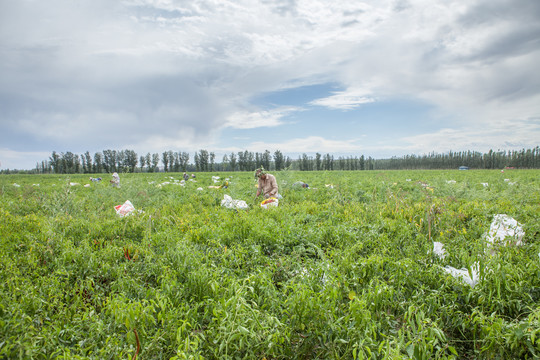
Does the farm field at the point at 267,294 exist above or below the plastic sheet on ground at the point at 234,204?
below

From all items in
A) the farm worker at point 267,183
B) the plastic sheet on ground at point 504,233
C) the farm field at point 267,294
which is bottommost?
the farm field at point 267,294

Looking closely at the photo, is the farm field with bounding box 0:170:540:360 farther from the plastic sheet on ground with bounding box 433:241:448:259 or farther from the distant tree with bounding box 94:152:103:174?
the distant tree with bounding box 94:152:103:174

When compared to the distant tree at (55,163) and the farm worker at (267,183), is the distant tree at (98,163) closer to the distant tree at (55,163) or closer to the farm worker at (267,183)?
the distant tree at (55,163)

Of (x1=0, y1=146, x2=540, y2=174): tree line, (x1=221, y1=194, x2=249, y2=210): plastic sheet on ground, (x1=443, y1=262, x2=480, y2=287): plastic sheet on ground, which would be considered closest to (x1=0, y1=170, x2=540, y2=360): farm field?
(x1=443, y1=262, x2=480, y2=287): plastic sheet on ground

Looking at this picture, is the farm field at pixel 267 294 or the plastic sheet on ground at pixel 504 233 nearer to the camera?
the farm field at pixel 267 294

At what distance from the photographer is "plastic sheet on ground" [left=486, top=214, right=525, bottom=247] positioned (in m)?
3.64

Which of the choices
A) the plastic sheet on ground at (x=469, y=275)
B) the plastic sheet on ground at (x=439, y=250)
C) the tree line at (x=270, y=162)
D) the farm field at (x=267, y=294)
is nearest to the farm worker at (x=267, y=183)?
the farm field at (x=267, y=294)

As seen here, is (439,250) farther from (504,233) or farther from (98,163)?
(98,163)

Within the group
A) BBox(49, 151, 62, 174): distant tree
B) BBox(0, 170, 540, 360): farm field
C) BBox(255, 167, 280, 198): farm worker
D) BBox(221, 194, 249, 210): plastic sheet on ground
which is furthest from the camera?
BBox(49, 151, 62, 174): distant tree

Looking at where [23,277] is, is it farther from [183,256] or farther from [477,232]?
[477,232]

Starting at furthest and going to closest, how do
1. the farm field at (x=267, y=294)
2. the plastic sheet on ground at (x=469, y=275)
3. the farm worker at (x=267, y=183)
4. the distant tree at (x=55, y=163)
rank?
the distant tree at (x=55, y=163) < the farm worker at (x=267, y=183) < the plastic sheet on ground at (x=469, y=275) < the farm field at (x=267, y=294)

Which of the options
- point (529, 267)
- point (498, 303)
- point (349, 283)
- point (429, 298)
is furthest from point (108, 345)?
point (529, 267)

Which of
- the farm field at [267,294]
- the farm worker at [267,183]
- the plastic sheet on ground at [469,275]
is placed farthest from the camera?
the farm worker at [267,183]

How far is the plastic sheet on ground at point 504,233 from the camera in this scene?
3.64 metres
